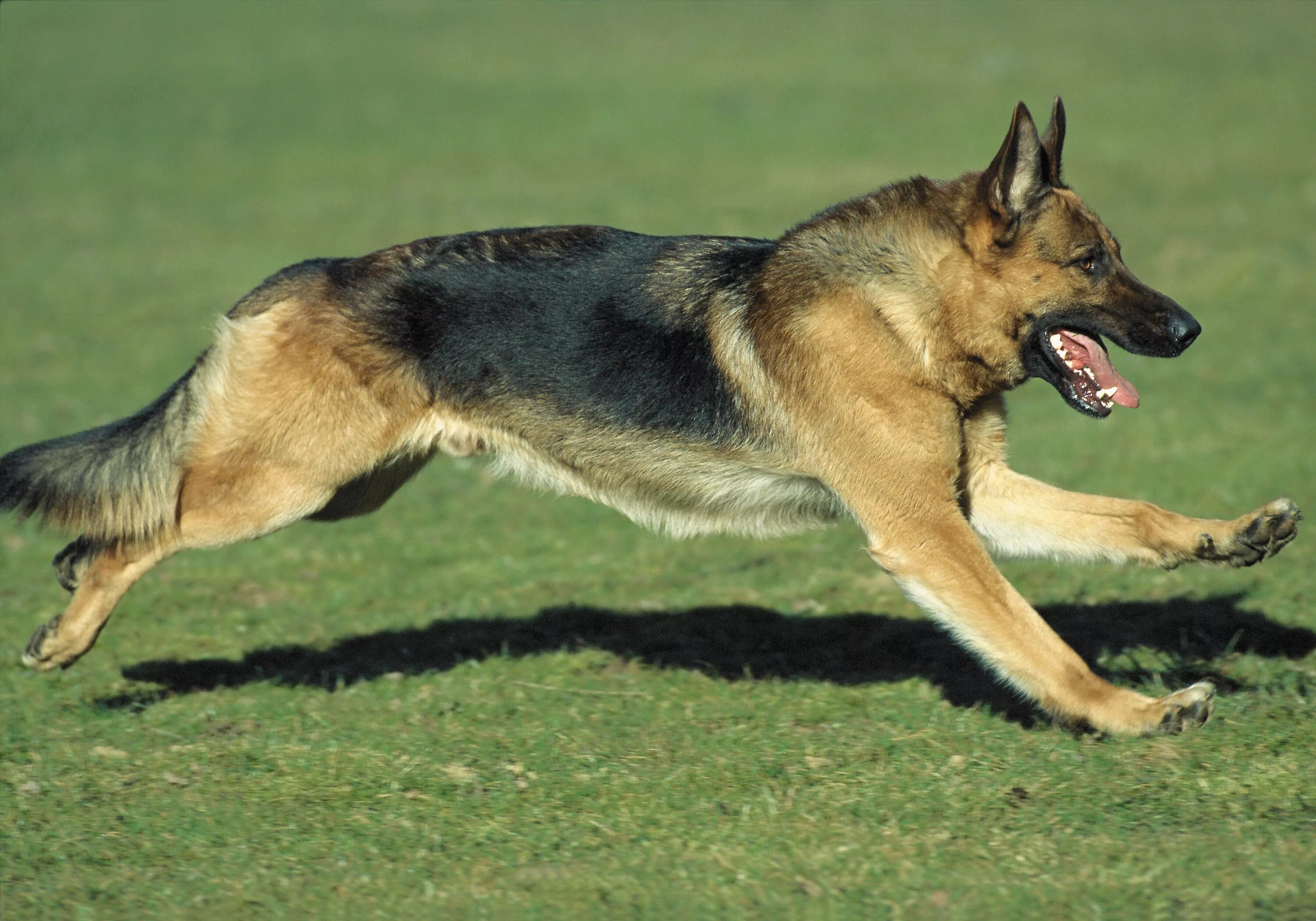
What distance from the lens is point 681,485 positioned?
240 inches

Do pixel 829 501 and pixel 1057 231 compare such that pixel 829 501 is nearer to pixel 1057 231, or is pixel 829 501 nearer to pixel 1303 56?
pixel 1057 231

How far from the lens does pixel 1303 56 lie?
27016 mm

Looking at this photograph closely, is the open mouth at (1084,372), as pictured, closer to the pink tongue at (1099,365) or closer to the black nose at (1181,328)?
the pink tongue at (1099,365)

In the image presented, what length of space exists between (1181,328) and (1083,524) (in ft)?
3.16

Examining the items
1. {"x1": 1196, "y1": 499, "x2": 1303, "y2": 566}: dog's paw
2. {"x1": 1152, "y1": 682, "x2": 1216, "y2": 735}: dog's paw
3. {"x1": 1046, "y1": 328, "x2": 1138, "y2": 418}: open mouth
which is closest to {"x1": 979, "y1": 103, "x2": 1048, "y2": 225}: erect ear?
{"x1": 1046, "y1": 328, "x2": 1138, "y2": 418}: open mouth

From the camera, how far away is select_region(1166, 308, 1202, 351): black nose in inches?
211

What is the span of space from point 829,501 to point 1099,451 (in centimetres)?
503

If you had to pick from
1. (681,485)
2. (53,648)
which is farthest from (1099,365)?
(53,648)

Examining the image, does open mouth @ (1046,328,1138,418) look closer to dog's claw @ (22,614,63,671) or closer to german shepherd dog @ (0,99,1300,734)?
german shepherd dog @ (0,99,1300,734)

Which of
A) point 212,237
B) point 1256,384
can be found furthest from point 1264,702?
point 212,237

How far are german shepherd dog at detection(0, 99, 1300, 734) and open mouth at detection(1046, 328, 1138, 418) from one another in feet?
0.03

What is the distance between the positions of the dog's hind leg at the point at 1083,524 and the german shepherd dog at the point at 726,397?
0.01 m

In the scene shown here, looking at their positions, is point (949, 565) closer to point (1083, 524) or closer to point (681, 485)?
point (1083, 524)

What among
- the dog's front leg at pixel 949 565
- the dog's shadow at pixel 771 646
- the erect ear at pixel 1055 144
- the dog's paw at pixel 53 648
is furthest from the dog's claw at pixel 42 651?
the erect ear at pixel 1055 144
